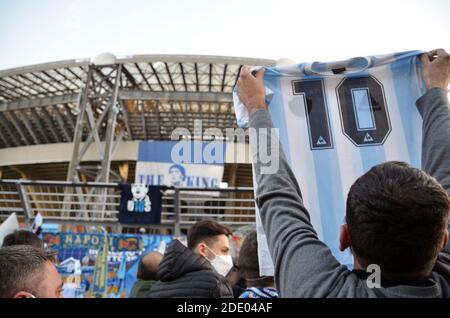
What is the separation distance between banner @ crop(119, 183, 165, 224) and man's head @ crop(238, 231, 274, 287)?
17.9 feet

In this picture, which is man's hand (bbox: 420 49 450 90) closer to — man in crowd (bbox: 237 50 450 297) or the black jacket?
man in crowd (bbox: 237 50 450 297)

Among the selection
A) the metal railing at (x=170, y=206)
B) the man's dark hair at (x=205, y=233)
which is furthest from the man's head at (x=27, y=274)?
the metal railing at (x=170, y=206)

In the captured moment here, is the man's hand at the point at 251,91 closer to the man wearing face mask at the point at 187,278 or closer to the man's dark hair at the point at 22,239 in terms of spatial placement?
the man wearing face mask at the point at 187,278

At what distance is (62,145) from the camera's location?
1908 centimetres

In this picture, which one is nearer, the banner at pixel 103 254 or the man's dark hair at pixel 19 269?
the man's dark hair at pixel 19 269

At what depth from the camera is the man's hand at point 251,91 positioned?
1496 mm

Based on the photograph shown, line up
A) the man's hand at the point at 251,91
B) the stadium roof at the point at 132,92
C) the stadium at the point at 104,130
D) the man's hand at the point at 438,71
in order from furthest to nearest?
the stadium roof at the point at 132,92 < the stadium at the point at 104,130 < the man's hand at the point at 438,71 < the man's hand at the point at 251,91

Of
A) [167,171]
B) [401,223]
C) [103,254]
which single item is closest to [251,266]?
[401,223]

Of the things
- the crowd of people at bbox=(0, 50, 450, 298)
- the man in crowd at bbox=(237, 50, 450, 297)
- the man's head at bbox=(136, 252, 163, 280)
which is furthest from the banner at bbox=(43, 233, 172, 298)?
the man in crowd at bbox=(237, 50, 450, 297)

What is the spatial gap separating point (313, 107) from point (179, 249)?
1.20 m

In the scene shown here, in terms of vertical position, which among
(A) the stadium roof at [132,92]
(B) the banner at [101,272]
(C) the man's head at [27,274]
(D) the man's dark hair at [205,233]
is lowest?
(B) the banner at [101,272]

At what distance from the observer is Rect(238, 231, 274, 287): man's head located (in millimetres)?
1894

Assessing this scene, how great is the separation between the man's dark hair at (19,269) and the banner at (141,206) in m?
5.94

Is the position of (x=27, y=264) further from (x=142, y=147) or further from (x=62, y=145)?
(x=62, y=145)
